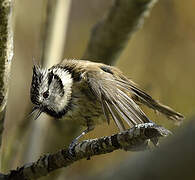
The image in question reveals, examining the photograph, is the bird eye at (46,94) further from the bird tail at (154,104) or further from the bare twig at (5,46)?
the bare twig at (5,46)

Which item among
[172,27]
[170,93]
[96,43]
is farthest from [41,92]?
[172,27]

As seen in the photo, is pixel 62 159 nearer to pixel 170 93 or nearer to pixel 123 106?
pixel 123 106

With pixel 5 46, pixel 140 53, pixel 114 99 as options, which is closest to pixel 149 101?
pixel 114 99

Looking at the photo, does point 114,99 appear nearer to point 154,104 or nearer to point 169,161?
point 154,104

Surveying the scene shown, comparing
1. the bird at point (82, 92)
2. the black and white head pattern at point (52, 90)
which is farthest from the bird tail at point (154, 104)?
the black and white head pattern at point (52, 90)

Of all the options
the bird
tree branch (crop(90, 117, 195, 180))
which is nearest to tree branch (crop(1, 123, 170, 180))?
tree branch (crop(90, 117, 195, 180))
